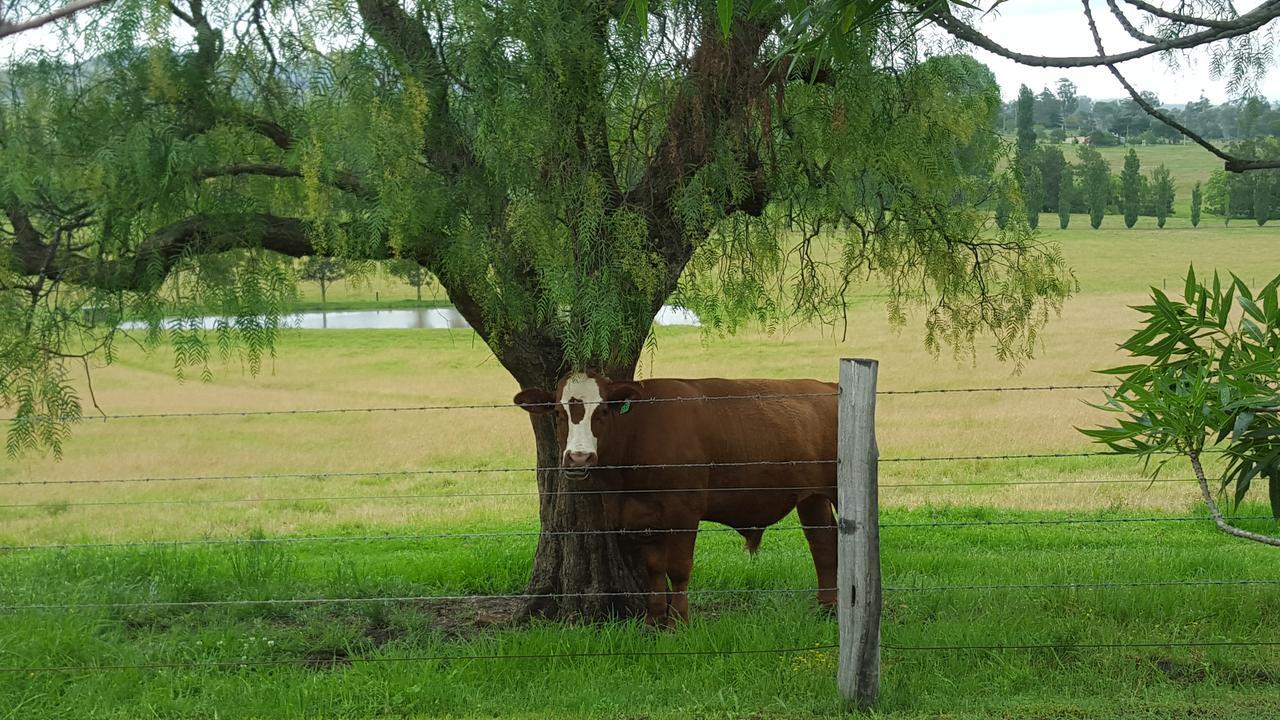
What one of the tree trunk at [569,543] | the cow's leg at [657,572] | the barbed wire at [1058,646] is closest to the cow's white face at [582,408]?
the tree trunk at [569,543]

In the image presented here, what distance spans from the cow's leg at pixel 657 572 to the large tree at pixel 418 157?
117 cm

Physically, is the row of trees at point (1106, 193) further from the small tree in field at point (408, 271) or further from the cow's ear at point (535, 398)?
the cow's ear at point (535, 398)

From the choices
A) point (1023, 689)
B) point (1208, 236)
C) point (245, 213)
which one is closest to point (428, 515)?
point (245, 213)

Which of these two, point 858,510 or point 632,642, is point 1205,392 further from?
point 632,642

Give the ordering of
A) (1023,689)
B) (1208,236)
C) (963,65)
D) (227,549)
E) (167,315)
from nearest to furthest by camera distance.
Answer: (1023,689) < (167,315) < (963,65) < (227,549) < (1208,236)

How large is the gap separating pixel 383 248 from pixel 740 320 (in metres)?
2.58

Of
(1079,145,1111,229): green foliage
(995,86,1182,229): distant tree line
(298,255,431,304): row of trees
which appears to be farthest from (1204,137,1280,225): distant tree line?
(298,255,431,304): row of trees

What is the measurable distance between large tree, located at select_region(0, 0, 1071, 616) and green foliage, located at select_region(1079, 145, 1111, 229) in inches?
2066

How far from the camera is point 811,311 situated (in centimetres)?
837

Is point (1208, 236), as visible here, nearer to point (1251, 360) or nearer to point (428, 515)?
point (428, 515)

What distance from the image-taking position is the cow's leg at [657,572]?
7.38m

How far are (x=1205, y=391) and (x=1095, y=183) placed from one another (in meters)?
57.6

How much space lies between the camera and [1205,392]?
5.78m

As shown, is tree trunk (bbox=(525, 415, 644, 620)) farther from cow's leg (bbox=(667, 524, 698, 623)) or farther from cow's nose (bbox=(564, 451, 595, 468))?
cow's nose (bbox=(564, 451, 595, 468))
